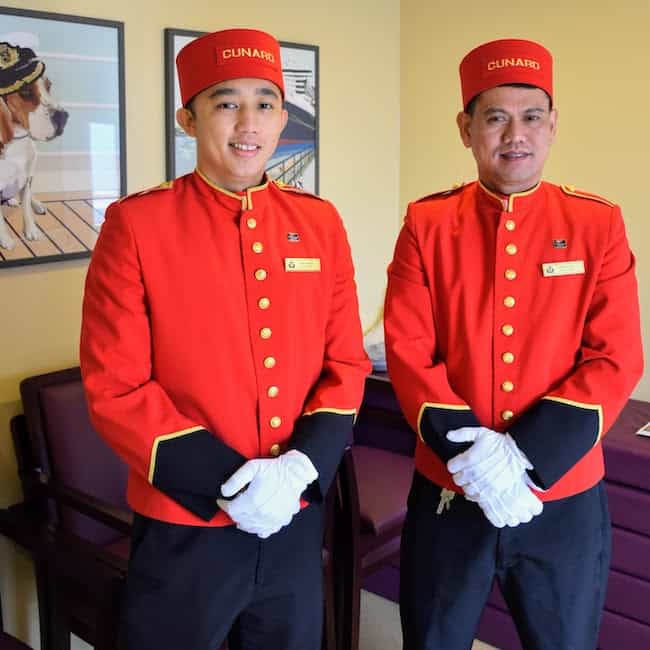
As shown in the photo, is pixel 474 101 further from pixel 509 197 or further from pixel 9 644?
pixel 9 644

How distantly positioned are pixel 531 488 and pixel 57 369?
136 cm

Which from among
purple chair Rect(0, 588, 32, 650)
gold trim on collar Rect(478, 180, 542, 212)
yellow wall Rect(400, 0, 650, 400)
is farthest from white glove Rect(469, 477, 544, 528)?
yellow wall Rect(400, 0, 650, 400)

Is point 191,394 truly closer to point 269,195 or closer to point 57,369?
point 269,195

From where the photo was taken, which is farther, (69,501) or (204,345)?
(69,501)

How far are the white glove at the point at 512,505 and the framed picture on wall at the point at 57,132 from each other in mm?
1325

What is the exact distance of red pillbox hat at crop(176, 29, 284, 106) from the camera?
1396mm

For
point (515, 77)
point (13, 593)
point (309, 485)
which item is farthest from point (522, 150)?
point (13, 593)

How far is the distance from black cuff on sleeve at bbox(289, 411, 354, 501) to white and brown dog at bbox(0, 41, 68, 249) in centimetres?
102

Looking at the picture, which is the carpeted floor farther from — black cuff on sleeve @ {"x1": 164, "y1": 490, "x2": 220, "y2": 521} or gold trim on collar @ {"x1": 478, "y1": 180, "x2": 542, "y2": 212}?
gold trim on collar @ {"x1": 478, "y1": 180, "x2": 542, "y2": 212}

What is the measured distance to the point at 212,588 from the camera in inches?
53.8

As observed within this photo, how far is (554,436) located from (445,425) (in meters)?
0.19

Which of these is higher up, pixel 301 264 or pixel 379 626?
pixel 301 264

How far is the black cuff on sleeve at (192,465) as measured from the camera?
1336 millimetres

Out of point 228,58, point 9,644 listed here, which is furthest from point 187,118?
point 9,644
